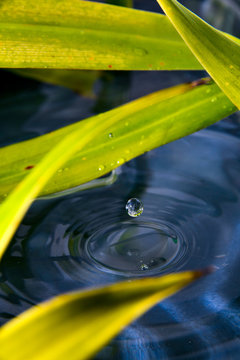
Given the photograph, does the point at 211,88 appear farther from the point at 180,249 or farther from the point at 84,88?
the point at 84,88

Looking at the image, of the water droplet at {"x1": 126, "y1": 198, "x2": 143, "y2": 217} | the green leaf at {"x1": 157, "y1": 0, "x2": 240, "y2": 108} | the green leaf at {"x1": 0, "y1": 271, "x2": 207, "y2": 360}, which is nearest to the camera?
the green leaf at {"x1": 0, "y1": 271, "x2": 207, "y2": 360}

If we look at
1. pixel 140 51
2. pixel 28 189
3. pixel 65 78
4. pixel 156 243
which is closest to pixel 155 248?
pixel 156 243

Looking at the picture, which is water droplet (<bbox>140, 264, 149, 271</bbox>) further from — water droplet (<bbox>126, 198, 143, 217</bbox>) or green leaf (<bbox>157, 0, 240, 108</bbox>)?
green leaf (<bbox>157, 0, 240, 108</bbox>)

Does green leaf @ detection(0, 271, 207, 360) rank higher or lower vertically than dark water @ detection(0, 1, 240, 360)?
higher

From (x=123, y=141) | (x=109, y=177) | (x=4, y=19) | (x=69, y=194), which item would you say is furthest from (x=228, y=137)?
(x=4, y=19)

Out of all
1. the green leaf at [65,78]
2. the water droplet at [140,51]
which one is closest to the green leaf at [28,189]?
the water droplet at [140,51]

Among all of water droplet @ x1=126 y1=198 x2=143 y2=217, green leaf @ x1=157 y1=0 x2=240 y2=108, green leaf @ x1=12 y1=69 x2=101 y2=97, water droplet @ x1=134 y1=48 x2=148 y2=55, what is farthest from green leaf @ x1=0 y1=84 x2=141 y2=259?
green leaf @ x1=12 y1=69 x2=101 y2=97

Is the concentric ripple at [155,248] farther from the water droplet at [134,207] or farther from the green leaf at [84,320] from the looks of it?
the green leaf at [84,320]

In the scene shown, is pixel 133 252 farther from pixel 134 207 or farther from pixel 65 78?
pixel 65 78
